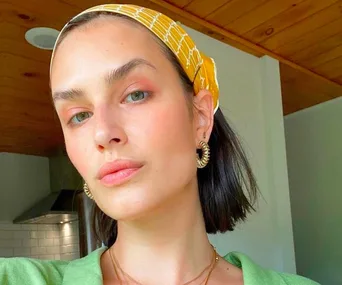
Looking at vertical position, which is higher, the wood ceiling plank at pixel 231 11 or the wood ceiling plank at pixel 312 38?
the wood ceiling plank at pixel 231 11

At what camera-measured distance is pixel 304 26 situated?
1674 mm

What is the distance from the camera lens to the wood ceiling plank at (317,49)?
70.3 inches

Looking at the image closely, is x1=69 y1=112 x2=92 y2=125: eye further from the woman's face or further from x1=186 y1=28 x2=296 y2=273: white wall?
x1=186 y1=28 x2=296 y2=273: white wall

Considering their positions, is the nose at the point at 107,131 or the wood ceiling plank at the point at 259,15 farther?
the wood ceiling plank at the point at 259,15

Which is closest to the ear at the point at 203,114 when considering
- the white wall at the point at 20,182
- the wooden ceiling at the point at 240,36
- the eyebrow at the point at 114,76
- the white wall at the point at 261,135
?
the eyebrow at the point at 114,76

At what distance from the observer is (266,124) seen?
72.6 inches

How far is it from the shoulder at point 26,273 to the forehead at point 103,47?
0.24 meters

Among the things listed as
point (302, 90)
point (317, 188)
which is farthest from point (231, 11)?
point (317, 188)

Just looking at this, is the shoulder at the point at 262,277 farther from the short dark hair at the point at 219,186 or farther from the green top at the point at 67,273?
the short dark hair at the point at 219,186

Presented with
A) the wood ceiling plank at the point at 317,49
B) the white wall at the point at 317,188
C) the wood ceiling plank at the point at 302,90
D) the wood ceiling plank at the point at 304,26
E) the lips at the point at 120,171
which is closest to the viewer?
the lips at the point at 120,171

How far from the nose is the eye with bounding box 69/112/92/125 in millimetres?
37

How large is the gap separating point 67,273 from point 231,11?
1106 mm

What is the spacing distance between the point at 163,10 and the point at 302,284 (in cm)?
102

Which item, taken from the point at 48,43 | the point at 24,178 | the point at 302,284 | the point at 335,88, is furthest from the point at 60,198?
the point at 302,284
